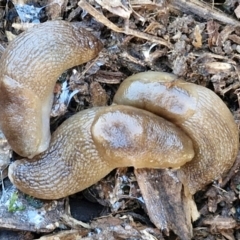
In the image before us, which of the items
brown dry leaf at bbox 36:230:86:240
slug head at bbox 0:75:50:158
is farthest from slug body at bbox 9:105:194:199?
brown dry leaf at bbox 36:230:86:240

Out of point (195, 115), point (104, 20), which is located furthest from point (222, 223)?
point (104, 20)

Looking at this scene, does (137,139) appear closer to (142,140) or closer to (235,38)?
(142,140)

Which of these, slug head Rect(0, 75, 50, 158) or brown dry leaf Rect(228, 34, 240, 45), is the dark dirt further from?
slug head Rect(0, 75, 50, 158)

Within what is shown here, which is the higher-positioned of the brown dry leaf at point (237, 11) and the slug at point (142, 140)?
the brown dry leaf at point (237, 11)

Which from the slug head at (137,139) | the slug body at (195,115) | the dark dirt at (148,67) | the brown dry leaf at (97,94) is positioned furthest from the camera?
the brown dry leaf at (97,94)

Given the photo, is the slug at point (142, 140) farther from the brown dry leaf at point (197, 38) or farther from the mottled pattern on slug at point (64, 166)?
the brown dry leaf at point (197, 38)

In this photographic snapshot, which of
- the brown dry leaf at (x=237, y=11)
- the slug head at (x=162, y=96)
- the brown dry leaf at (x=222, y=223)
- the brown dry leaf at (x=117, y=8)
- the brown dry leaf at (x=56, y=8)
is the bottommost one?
the brown dry leaf at (x=222, y=223)

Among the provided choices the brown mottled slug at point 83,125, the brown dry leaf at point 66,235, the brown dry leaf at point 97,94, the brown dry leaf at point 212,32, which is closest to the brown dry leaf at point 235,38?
the brown dry leaf at point 212,32
